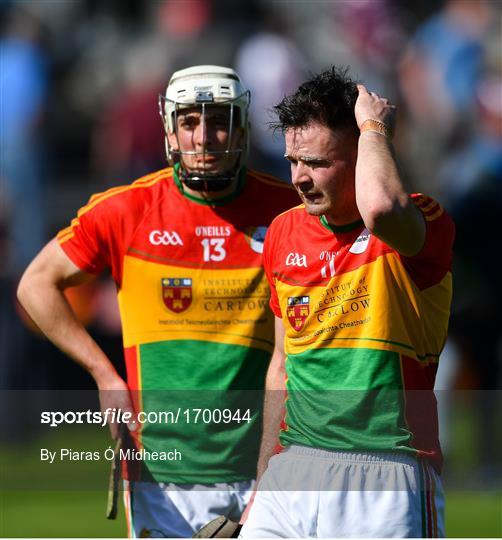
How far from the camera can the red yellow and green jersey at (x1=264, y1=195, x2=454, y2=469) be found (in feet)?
16.0

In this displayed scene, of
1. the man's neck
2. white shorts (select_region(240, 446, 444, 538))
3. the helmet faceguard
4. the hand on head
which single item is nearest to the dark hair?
the hand on head

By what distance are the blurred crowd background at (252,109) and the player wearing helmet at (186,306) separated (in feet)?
14.4

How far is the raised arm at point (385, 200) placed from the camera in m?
4.64

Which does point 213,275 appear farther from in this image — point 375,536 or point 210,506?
point 375,536

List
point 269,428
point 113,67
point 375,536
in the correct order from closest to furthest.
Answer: point 375,536 < point 269,428 < point 113,67

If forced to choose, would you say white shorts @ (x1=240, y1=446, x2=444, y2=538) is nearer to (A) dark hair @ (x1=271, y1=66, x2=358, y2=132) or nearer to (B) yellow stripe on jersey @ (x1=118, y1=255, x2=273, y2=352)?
(B) yellow stripe on jersey @ (x1=118, y1=255, x2=273, y2=352)

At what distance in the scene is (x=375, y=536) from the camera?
4.86 meters

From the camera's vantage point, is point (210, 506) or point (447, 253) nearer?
point (447, 253)

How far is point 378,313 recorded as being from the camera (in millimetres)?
4883

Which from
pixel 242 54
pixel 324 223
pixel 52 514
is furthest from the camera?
pixel 242 54

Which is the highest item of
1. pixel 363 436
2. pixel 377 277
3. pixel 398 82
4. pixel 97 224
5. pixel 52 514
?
pixel 398 82

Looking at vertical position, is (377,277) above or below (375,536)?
above

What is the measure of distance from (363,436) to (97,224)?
1.85 m

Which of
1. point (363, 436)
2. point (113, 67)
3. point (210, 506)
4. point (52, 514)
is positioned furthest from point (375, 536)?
point (113, 67)
